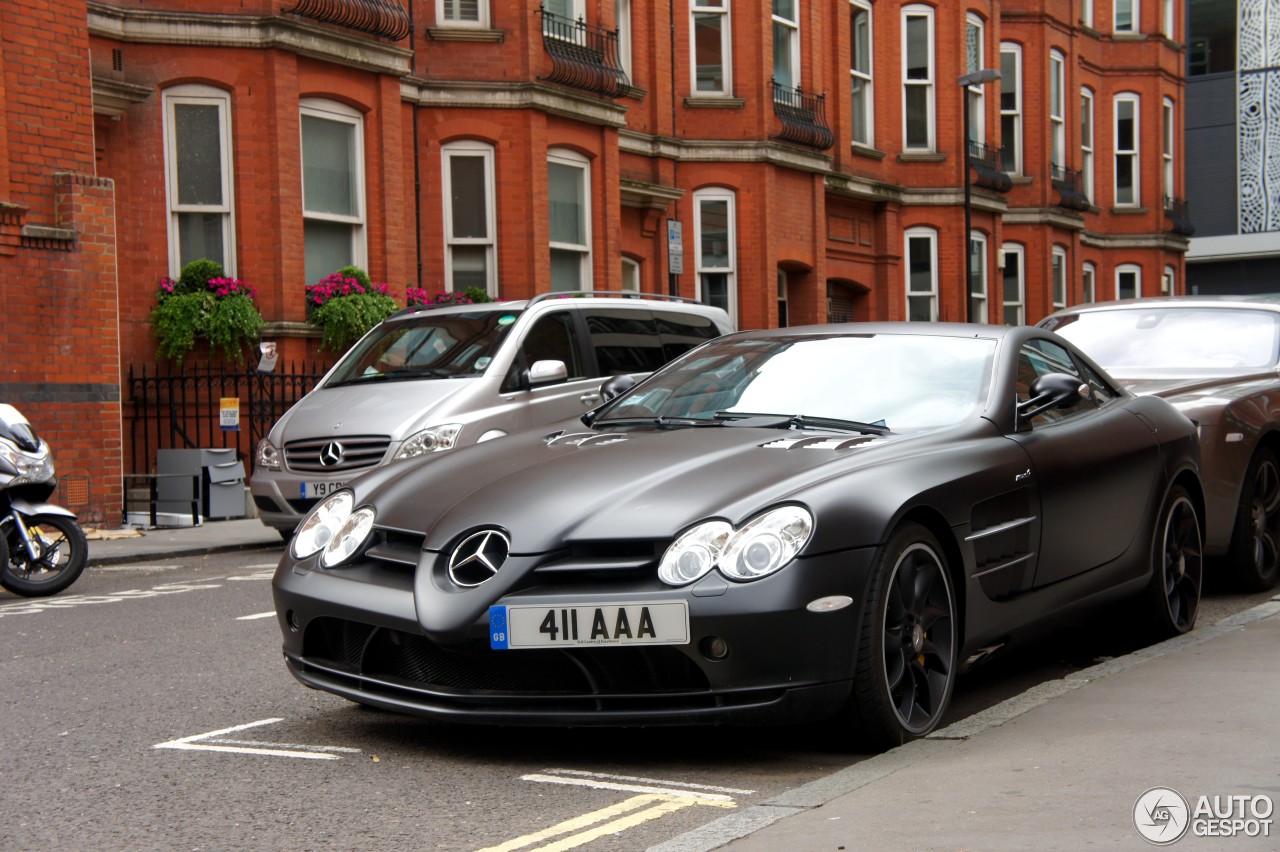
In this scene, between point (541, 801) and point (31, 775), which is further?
point (31, 775)

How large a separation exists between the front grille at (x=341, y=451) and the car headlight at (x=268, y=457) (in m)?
0.11

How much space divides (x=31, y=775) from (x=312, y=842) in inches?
54.1

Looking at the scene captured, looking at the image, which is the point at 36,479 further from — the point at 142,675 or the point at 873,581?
the point at 873,581

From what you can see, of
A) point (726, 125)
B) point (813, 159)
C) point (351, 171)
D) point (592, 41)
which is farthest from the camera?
point (813, 159)

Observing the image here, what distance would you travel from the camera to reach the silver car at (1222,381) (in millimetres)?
8445

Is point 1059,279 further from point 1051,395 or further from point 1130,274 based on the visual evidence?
point 1051,395

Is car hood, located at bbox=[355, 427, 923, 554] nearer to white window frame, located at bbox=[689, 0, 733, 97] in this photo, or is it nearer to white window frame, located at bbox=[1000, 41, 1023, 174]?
white window frame, located at bbox=[689, 0, 733, 97]

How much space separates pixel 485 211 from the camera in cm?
2028

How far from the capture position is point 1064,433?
251 inches

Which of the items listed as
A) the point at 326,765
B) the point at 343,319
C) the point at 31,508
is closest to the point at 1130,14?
the point at 343,319

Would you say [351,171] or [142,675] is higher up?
[351,171]

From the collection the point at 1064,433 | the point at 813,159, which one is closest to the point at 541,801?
the point at 1064,433

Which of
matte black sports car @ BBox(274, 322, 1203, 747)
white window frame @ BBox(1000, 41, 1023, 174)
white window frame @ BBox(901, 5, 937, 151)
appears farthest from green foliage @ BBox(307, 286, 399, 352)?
white window frame @ BBox(1000, 41, 1023, 174)

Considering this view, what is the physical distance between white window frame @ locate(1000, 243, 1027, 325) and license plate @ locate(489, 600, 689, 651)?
106 ft
